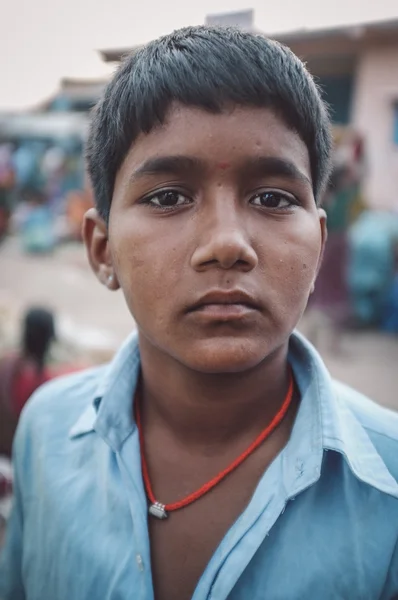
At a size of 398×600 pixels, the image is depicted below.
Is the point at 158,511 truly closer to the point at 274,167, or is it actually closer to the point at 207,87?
the point at 274,167

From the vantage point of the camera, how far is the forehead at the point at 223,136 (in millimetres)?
952

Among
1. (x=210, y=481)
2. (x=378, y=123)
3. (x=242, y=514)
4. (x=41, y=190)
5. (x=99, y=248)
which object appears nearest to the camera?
(x=242, y=514)

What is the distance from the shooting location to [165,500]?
1.14 m

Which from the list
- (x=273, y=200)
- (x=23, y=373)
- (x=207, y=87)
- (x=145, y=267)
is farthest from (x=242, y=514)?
(x=23, y=373)

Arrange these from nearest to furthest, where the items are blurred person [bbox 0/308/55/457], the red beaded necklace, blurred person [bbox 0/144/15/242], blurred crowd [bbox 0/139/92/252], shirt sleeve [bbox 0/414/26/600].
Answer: the red beaded necklace
shirt sleeve [bbox 0/414/26/600]
blurred person [bbox 0/308/55/457]
blurred crowd [bbox 0/139/92/252]
blurred person [bbox 0/144/15/242]

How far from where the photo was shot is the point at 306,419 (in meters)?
1.11

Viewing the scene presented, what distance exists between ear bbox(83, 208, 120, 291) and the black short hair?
0.37 ft

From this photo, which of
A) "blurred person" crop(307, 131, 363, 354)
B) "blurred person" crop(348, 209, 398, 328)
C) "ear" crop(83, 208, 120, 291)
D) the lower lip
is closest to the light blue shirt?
"ear" crop(83, 208, 120, 291)

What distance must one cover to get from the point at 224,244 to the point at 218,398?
41 cm

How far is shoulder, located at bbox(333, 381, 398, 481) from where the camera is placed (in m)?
1.07

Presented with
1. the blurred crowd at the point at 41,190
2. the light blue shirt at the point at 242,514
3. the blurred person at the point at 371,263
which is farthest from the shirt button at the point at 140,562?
the blurred crowd at the point at 41,190

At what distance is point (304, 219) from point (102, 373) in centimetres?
81

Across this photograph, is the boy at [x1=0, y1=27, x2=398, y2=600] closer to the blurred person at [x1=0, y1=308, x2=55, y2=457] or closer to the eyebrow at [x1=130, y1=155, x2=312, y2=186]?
the eyebrow at [x1=130, y1=155, x2=312, y2=186]

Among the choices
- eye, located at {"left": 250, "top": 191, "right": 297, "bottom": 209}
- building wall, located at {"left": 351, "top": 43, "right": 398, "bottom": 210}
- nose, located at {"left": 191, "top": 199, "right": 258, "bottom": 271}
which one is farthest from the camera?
building wall, located at {"left": 351, "top": 43, "right": 398, "bottom": 210}
